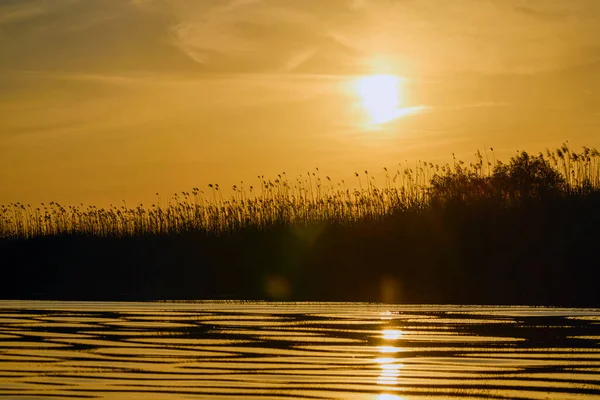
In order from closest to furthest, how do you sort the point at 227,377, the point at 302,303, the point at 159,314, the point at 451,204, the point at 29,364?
the point at 227,377 < the point at 29,364 < the point at 159,314 < the point at 302,303 < the point at 451,204

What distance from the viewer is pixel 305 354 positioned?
13031 mm

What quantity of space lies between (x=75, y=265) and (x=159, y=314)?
1135 cm

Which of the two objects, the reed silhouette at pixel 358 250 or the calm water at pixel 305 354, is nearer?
the calm water at pixel 305 354

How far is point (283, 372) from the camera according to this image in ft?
37.3

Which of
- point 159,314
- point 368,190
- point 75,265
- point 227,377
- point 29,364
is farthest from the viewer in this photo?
point 75,265

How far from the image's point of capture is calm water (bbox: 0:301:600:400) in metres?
10.1

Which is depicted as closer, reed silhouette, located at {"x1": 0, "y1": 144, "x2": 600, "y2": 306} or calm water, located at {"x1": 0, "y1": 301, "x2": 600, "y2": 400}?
calm water, located at {"x1": 0, "y1": 301, "x2": 600, "y2": 400}

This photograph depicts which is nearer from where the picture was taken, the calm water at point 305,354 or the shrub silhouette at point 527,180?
the calm water at point 305,354

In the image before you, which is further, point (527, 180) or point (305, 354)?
point (527, 180)

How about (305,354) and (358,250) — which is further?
(358,250)

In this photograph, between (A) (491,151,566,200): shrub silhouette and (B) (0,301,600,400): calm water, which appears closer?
(B) (0,301,600,400): calm water

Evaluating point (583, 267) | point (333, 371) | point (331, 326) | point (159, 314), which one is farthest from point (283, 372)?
point (583, 267)

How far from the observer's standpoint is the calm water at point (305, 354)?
33.1 ft

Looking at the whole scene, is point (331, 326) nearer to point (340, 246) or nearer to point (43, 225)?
point (340, 246)
